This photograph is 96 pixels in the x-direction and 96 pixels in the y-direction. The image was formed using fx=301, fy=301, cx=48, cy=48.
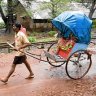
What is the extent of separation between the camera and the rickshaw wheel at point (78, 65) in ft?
33.5

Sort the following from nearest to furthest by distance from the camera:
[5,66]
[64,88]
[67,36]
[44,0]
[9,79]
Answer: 1. [64,88]
2. [9,79]
3. [67,36]
4. [5,66]
5. [44,0]

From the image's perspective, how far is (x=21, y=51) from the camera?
9.26 meters

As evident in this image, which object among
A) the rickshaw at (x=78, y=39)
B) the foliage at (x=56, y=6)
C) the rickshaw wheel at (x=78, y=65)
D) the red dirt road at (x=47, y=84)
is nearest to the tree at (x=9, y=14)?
the foliage at (x=56, y=6)

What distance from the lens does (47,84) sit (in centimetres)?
959

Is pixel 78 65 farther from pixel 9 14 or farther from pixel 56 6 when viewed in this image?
pixel 9 14

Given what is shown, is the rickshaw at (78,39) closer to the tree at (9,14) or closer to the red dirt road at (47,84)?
the red dirt road at (47,84)

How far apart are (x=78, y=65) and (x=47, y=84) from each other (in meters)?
1.65

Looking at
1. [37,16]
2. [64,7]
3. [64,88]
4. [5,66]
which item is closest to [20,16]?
[37,16]

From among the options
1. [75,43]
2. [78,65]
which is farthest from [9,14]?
[75,43]

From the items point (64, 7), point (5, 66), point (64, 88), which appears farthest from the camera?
point (64, 7)

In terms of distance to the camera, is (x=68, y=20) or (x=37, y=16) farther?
(x=37, y=16)

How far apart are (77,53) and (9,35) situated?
26903 mm

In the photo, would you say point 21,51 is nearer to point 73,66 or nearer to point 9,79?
point 9,79

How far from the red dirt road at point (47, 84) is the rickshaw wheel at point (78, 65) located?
202 millimetres
